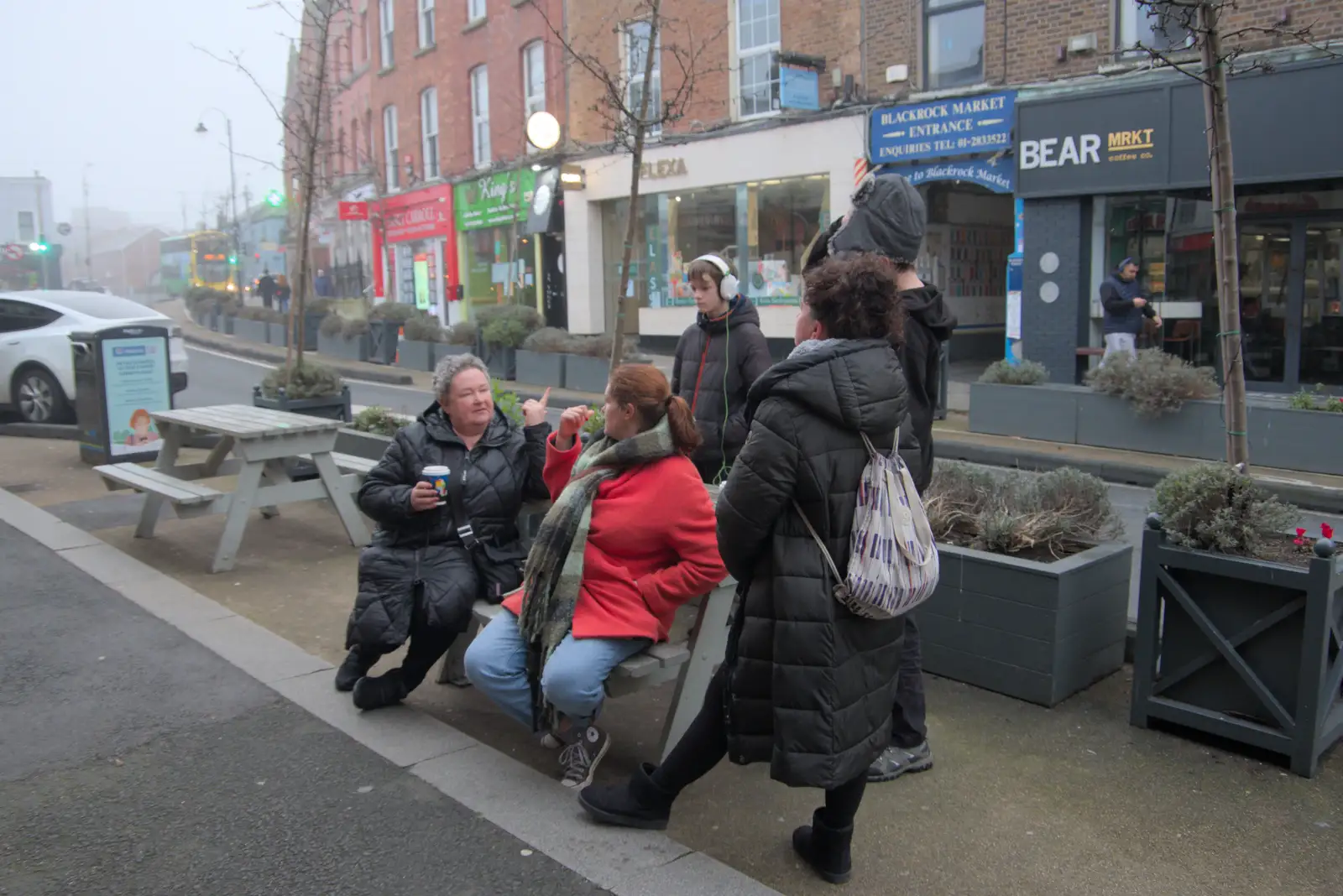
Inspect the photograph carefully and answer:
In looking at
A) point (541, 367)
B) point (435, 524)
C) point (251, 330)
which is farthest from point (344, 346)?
point (435, 524)

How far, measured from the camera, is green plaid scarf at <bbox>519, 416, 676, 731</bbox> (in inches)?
144

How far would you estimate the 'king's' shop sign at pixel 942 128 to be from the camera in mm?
15711

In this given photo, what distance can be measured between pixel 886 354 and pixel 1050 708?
2063 mm

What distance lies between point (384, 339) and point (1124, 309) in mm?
14871

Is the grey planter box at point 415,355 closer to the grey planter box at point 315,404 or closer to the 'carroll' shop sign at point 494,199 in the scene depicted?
the 'carroll' shop sign at point 494,199

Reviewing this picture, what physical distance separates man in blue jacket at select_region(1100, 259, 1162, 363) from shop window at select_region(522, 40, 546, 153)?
48.2 ft

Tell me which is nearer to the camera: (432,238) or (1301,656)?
(1301,656)

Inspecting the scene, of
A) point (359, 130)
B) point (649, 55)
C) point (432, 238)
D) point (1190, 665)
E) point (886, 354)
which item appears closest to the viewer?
point (886, 354)

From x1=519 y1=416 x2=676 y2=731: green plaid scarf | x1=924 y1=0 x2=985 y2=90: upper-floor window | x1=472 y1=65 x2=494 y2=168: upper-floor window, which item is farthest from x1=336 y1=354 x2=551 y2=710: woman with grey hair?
x1=472 y1=65 x2=494 y2=168: upper-floor window

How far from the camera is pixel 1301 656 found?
144 inches

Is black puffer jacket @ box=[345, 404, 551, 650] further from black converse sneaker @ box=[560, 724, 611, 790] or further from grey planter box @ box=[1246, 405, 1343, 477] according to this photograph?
grey planter box @ box=[1246, 405, 1343, 477]

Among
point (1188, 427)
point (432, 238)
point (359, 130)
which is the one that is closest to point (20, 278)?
point (359, 130)

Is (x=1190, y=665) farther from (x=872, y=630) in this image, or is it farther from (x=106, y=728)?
(x=106, y=728)

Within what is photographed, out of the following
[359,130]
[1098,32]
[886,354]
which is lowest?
[886,354]
